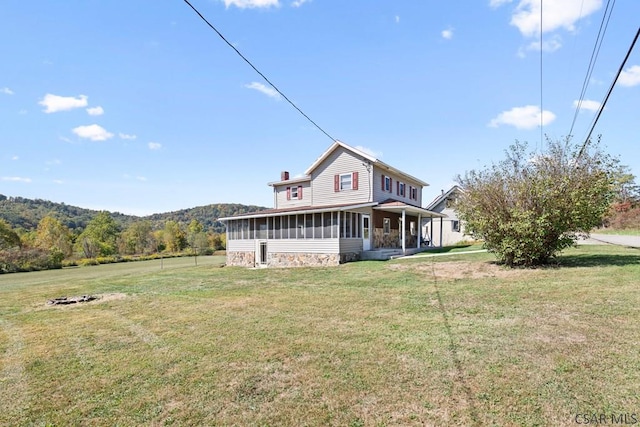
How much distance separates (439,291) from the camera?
29.8ft

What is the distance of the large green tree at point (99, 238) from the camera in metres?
49.4

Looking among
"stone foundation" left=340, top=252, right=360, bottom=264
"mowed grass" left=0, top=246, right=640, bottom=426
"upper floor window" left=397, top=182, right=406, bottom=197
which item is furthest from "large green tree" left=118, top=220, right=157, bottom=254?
"mowed grass" left=0, top=246, right=640, bottom=426

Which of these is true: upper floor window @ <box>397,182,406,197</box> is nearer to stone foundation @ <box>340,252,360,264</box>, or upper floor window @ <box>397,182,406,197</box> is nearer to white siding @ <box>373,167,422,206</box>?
white siding @ <box>373,167,422,206</box>

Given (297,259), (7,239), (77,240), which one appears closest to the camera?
(297,259)

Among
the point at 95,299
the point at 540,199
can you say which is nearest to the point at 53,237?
the point at 95,299

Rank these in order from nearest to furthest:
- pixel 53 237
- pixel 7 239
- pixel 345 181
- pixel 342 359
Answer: pixel 342 359
pixel 345 181
pixel 7 239
pixel 53 237

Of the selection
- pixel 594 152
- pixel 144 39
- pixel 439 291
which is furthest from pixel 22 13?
pixel 594 152

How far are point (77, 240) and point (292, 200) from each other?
1815 inches

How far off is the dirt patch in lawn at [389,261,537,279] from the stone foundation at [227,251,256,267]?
444 inches

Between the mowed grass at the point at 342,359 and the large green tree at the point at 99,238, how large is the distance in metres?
47.4

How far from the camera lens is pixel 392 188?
2309 centimetres

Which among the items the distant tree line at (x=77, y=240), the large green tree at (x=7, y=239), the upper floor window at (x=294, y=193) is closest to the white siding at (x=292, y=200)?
the upper floor window at (x=294, y=193)

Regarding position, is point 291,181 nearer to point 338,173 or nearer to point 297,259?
point 338,173

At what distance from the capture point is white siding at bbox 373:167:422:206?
21016 millimetres
